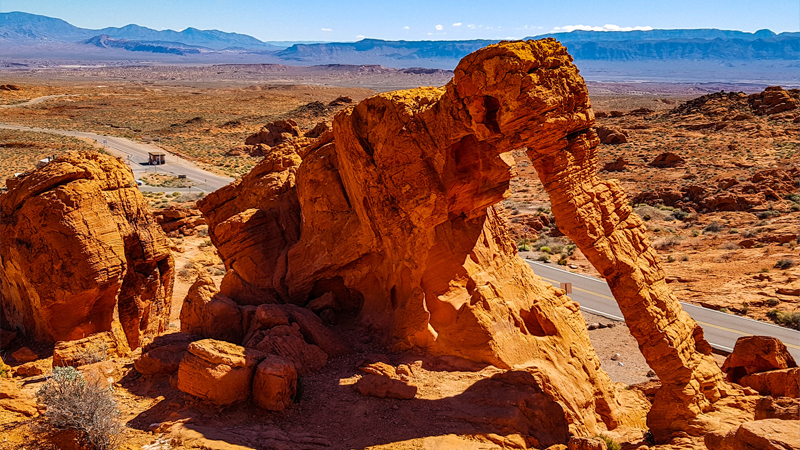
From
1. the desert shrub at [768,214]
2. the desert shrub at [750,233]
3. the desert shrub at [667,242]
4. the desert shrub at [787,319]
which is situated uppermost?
the desert shrub at [768,214]

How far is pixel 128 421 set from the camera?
9.82 meters

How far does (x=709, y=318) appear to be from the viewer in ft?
78.8

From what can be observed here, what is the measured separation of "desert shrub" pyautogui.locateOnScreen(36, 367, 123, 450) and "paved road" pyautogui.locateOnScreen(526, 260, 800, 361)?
19.9 m

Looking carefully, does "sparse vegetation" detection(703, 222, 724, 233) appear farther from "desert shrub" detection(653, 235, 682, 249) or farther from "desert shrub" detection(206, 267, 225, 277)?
"desert shrub" detection(206, 267, 225, 277)

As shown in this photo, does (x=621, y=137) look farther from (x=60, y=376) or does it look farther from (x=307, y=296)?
(x=60, y=376)

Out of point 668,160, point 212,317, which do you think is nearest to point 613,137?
point 668,160

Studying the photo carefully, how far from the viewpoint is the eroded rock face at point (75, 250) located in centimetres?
1324

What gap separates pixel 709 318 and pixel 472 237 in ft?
50.8

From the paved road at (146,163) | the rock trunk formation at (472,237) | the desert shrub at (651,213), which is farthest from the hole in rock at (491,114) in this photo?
the paved road at (146,163)

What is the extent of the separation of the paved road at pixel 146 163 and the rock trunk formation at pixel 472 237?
3336cm

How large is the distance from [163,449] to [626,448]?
25.4 ft

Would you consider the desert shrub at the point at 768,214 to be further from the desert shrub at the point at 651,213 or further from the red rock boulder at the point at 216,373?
the red rock boulder at the point at 216,373

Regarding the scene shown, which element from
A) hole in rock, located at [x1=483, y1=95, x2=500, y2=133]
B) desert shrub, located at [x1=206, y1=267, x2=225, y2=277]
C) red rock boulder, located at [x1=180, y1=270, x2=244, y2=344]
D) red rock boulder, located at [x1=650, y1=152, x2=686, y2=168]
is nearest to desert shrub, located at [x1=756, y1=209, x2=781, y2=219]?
red rock boulder, located at [x1=650, y1=152, x2=686, y2=168]

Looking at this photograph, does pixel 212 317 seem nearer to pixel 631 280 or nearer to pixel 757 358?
pixel 631 280
